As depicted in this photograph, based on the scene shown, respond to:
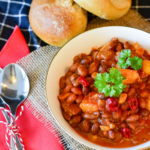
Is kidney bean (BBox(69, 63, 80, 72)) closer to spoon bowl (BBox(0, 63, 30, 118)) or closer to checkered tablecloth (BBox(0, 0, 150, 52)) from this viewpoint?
spoon bowl (BBox(0, 63, 30, 118))

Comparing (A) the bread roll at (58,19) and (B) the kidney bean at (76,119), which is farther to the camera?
(A) the bread roll at (58,19)

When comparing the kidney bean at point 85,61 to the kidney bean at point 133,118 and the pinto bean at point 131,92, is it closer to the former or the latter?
the pinto bean at point 131,92

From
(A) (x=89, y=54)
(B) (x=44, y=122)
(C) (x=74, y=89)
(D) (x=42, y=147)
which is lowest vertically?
(D) (x=42, y=147)

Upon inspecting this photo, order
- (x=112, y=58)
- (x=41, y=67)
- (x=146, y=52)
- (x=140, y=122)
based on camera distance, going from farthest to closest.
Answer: (x=41, y=67)
(x=146, y=52)
(x=112, y=58)
(x=140, y=122)

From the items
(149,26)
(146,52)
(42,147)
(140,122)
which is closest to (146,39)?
(146,52)

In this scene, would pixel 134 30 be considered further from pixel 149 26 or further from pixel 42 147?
pixel 42 147

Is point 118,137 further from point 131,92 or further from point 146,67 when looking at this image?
point 146,67

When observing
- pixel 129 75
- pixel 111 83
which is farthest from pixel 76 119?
pixel 129 75

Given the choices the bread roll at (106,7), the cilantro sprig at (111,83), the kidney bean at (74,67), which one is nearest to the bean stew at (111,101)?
the cilantro sprig at (111,83)
